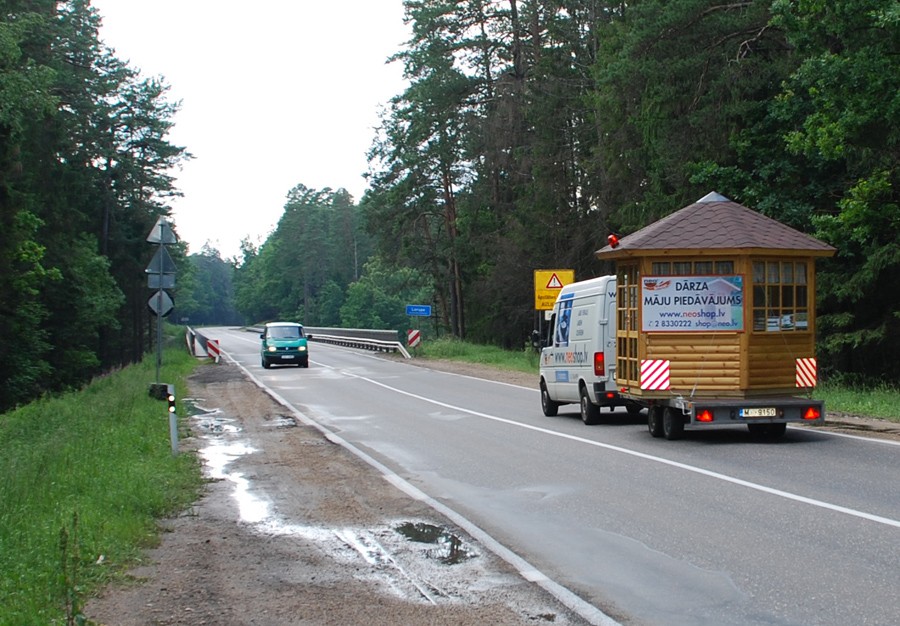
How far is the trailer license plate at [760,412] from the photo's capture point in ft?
46.3

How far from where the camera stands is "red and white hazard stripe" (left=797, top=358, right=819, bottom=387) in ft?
48.4

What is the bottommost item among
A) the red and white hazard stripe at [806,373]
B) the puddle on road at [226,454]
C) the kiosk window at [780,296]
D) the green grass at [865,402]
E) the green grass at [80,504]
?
the puddle on road at [226,454]

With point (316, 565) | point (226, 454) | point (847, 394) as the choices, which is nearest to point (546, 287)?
point (847, 394)

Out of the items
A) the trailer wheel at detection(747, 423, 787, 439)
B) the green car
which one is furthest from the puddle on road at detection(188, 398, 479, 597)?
the green car

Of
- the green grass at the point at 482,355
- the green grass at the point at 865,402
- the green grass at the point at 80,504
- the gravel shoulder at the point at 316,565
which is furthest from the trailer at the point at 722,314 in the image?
the green grass at the point at 482,355

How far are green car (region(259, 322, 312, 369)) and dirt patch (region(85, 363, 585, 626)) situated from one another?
28.4 metres

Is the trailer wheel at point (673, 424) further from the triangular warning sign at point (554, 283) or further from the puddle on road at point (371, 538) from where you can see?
the triangular warning sign at point (554, 283)

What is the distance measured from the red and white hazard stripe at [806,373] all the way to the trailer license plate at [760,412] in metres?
0.88

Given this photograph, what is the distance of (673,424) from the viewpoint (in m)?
15.0

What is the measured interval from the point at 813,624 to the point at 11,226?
3348cm

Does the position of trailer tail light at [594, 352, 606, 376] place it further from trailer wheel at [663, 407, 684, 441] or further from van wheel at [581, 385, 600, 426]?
trailer wheel at [663, 407, 684, 441]

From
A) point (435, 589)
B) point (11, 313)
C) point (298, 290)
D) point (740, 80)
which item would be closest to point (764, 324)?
point (435, 589)

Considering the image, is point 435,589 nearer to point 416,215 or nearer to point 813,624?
point 813,624

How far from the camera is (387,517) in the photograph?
9688mm
